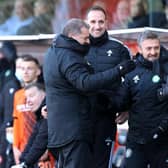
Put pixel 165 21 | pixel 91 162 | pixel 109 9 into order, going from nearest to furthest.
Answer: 1. pixel 91 162
2. pixel 165 21
3. pixel 109 9

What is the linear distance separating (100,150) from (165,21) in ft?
11.7

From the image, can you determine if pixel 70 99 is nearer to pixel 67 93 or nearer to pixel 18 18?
pixel 67 93

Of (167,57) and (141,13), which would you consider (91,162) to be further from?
(141,13)

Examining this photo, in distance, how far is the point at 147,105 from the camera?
9.07 m

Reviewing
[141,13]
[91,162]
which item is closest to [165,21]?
[141,13]

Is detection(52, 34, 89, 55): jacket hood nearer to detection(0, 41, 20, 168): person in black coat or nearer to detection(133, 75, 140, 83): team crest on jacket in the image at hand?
detection(133, 75, 140, 83): team crest on jacket

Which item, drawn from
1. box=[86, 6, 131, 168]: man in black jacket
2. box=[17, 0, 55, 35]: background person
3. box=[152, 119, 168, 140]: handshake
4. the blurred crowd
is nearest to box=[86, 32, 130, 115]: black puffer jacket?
box=[86, 6, 131, 168]: man in black jacket

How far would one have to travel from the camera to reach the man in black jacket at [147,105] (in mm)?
9062

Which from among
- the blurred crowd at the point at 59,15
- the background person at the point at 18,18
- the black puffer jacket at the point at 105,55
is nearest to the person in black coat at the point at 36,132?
the black puffer jacket at the point at 105,55

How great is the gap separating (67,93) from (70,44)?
18.9 inches

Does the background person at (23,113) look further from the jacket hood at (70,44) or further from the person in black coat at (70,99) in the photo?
the jacket hood at (70,44)

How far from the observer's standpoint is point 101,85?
8.17 meters

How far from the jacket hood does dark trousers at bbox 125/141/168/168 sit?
141 centimetres

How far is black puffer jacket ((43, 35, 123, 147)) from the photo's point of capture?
8.26 m
